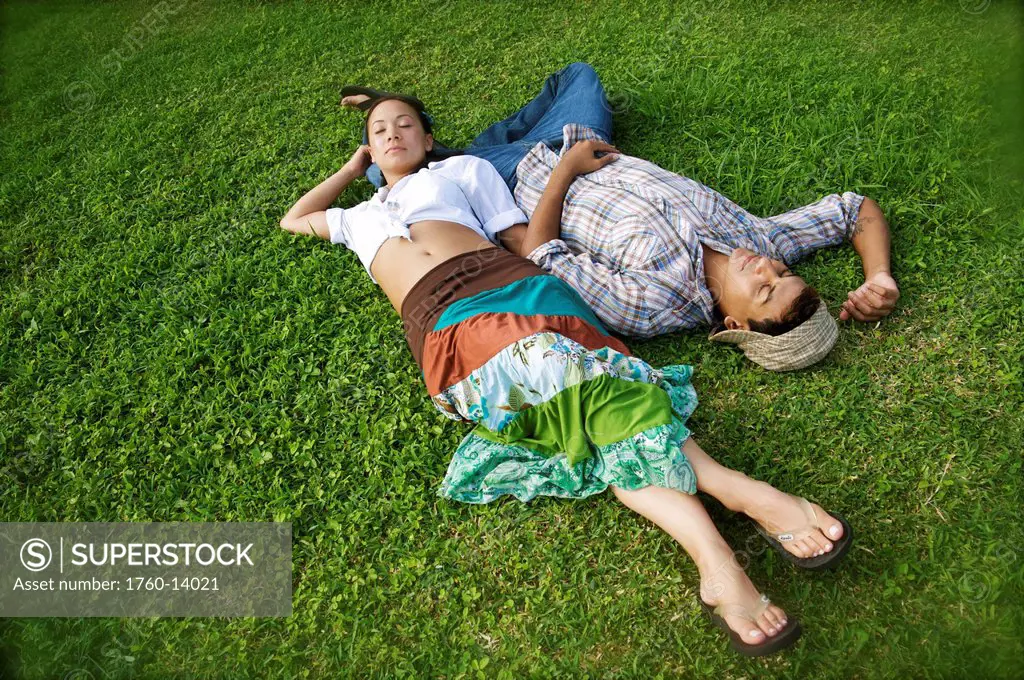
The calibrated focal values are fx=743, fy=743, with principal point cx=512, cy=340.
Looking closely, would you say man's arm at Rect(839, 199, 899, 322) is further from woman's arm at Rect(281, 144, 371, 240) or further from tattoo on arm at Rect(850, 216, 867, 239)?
woman's arm at Rect(281, 144, 371, 240)

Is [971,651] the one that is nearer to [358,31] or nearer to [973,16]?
[973,16]

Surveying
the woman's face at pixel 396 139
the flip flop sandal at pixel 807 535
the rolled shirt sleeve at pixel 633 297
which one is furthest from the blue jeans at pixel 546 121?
the flip flop sandal at pixel 807 535

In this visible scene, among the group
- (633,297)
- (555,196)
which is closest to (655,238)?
(633,297)

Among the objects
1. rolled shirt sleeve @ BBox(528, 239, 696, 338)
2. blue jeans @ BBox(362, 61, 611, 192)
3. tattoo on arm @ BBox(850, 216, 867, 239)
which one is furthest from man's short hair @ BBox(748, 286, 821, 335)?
blue jeans @ BBox(362, 61, 611, 192)

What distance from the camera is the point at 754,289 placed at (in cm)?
324

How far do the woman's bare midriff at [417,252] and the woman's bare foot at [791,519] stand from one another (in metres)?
1.73

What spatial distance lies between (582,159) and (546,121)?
73cm

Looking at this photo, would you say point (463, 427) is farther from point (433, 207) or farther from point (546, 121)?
point (546, 121)

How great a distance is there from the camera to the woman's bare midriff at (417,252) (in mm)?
3533

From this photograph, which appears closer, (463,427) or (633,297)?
(463,427)

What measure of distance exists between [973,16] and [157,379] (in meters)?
5.54

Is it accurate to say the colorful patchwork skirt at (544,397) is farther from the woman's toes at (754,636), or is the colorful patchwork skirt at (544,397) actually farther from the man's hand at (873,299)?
the man's hand at (873,299)

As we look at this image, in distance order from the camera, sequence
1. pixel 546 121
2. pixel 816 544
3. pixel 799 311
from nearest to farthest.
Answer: pixel 816 544, pixel 799 311, pixel 546 121

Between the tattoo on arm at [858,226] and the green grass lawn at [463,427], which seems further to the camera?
the tattoo on arm at [858,226]
